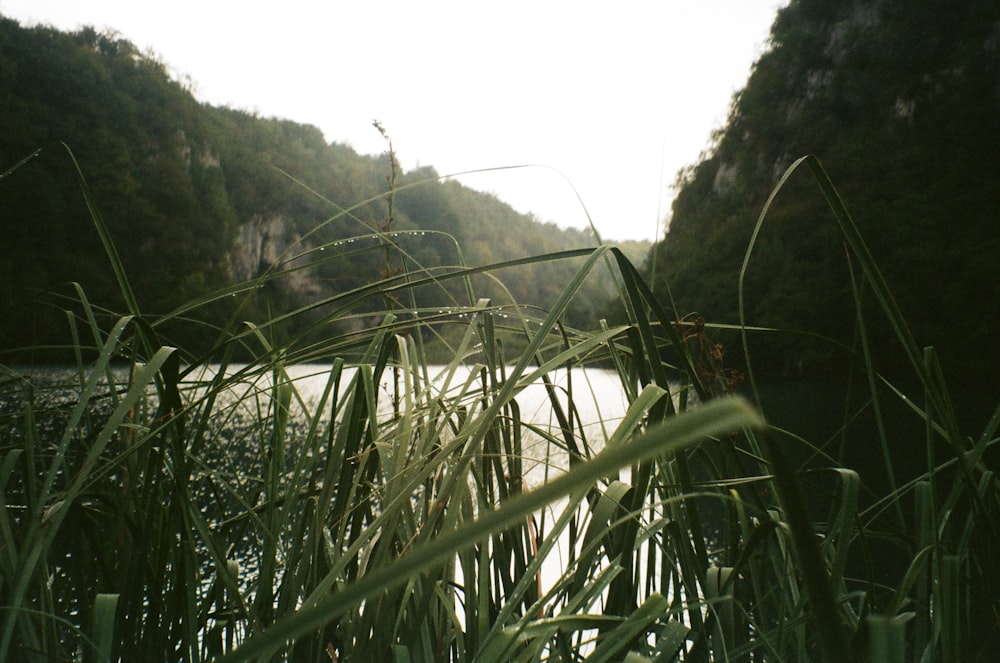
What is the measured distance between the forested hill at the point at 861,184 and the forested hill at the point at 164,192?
4.04 m

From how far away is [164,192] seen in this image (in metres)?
22.3

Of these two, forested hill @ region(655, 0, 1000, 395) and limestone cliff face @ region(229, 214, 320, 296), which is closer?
forested hill @ region(655, 0, 1000, 395)

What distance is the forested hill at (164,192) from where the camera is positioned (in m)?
17.2

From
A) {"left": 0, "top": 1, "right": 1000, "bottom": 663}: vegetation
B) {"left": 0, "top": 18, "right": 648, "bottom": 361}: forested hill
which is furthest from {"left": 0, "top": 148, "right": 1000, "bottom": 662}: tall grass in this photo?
{"left": 0, "top": 18, "right": 648, "bottom": 361}: forested hill

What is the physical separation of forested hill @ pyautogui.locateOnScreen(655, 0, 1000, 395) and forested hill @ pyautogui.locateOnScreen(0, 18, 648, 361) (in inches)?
159

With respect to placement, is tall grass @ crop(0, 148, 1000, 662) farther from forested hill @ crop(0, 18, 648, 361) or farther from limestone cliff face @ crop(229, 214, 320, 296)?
limestone cliff face @ crop(229, 214, 320, 296)

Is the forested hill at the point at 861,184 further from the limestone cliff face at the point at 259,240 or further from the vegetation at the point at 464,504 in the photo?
the limestone cliff face at the point at 259,240

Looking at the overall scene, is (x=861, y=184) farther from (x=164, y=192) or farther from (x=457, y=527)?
(x=164, y=192)

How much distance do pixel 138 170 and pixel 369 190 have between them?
9833mm

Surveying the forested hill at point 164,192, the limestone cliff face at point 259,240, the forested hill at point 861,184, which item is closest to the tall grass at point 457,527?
the forested hill at point 861,184

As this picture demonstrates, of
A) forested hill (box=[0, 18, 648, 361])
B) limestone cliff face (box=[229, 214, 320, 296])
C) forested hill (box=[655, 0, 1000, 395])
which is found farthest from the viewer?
limestone cliff face (box=[229, 214, 320, 296])

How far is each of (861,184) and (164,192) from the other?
938 inches

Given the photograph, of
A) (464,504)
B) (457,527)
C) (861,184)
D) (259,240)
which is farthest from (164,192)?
(457,527)

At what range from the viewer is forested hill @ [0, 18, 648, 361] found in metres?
17.2
